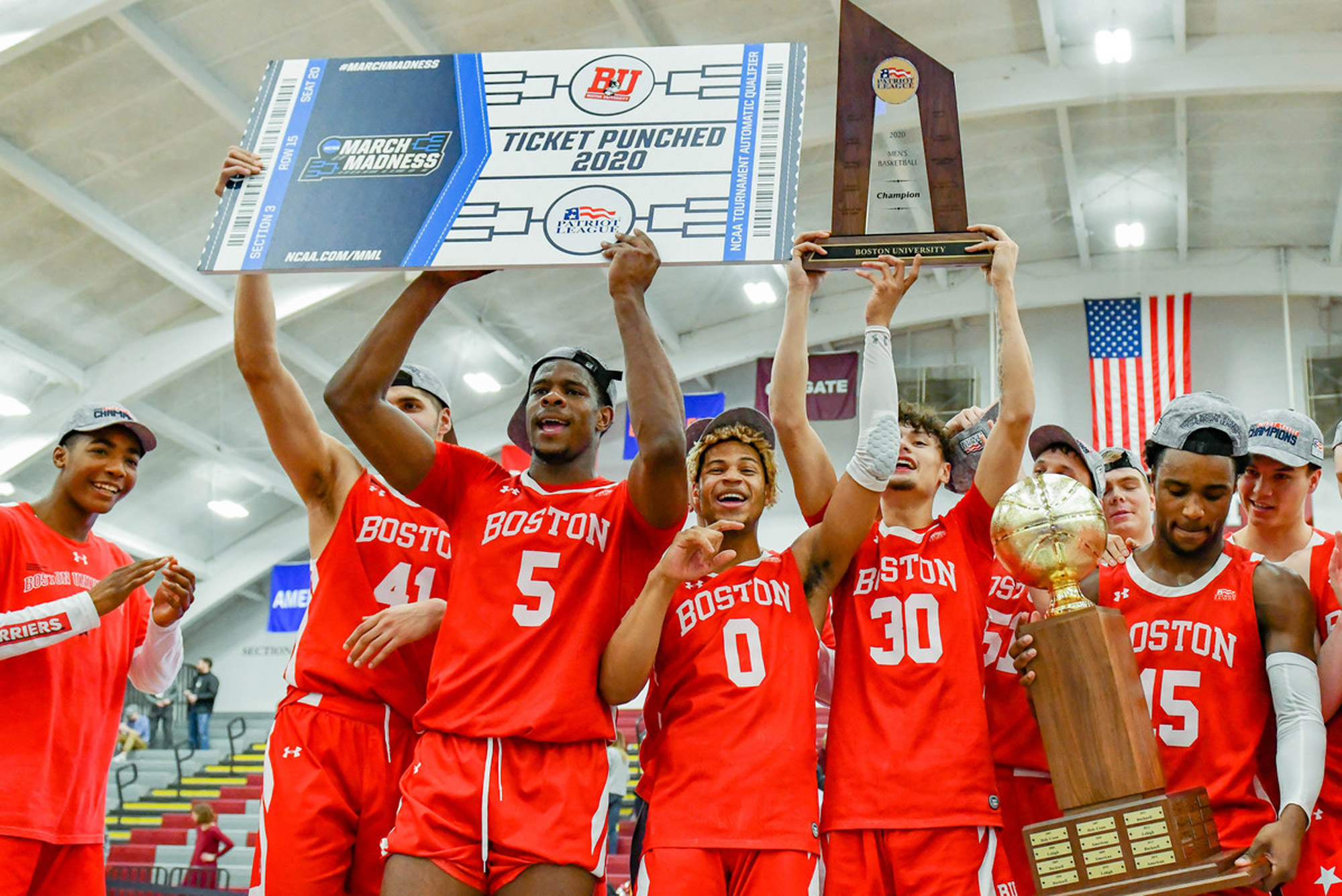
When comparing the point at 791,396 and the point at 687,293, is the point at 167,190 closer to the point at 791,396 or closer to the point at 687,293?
the point at 687,293

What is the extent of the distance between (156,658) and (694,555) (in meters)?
2.40

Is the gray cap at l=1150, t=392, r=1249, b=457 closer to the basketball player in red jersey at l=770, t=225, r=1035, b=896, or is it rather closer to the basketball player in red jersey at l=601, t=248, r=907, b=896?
the basketball player in red jersey at l=770, t=225, r=1035, b=896

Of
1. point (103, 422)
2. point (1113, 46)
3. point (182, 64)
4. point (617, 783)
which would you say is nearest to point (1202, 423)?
point (103, 422)

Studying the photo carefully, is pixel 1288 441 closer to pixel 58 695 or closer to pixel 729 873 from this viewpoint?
pixel 729 873

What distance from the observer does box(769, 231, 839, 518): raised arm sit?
3.61m

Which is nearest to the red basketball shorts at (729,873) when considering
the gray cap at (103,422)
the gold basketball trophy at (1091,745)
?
the gold basketball trophy at (1091,745)

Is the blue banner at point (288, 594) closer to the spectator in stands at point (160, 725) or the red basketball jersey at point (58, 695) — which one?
the spectator in stands at point (160, 725)

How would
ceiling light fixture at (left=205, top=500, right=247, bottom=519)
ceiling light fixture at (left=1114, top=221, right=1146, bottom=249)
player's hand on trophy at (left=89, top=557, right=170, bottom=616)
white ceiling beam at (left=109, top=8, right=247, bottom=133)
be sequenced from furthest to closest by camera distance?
1. ceiling light fixture at (left=205, top=500, right=247, bottom=519)
2. ceiling light fixture at (left=1114, top=221, right=1146, bottom=249)
3. white ceiling beam at (left=109, top=8, right=247, bottom=133)
4. player's hand on trophy at (left=89, top=557, right=170, bottom=616)

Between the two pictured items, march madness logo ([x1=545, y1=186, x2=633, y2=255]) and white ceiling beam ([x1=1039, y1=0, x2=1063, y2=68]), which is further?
white ceiling beam ([x1=1039, y1=0, x2=1063, y2=68])

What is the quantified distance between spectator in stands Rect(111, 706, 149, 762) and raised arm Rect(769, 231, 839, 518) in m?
19.8

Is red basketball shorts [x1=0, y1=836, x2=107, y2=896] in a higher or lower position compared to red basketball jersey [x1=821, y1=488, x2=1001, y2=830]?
lower

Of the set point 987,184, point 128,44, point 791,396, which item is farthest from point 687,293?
point 791,396

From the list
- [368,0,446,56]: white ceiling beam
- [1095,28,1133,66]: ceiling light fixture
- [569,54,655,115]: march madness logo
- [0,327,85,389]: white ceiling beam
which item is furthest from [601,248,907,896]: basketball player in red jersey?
[0,327,85,389]: white ceiling beam

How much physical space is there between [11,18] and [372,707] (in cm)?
1031
